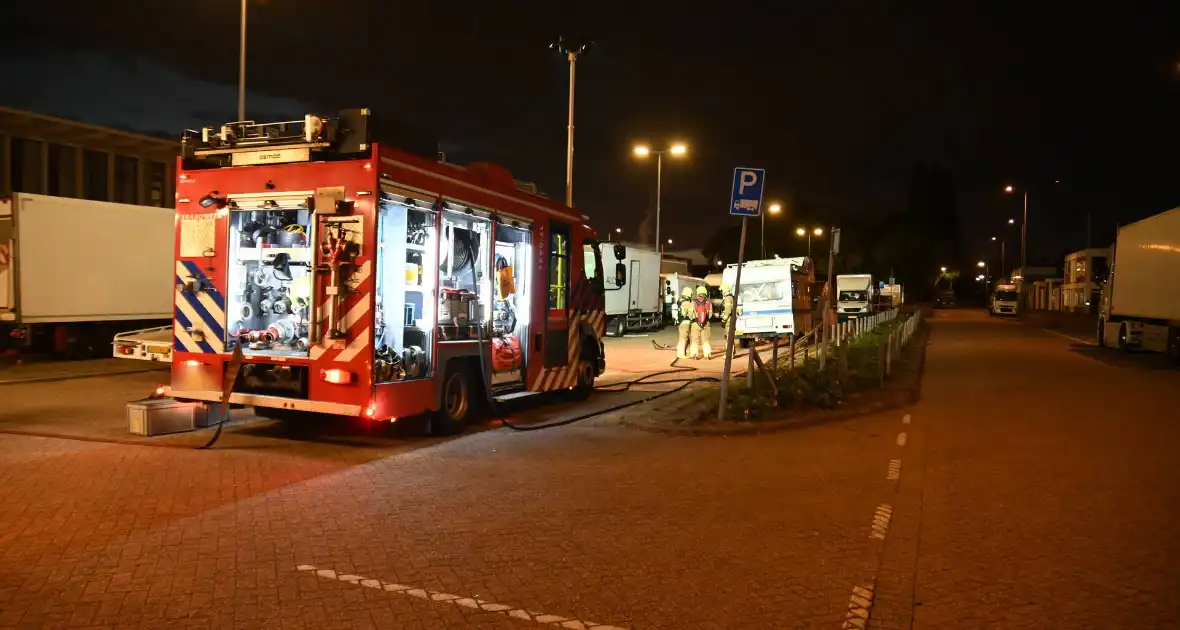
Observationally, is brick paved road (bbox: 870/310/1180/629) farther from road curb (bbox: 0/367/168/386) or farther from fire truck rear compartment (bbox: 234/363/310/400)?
road curb (bbox: 0/367/168/386)

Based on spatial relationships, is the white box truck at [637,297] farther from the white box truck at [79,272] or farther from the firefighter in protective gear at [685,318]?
the white box truck at [79,272]

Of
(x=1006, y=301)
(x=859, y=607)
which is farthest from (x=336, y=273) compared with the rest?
(x=1006, y=301)

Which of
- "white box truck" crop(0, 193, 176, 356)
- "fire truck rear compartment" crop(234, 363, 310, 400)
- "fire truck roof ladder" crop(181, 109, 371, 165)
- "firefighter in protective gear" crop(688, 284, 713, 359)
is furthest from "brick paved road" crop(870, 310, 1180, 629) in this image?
"white box truck" crop(0, 193, 176, 356)

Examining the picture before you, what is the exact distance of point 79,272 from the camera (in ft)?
62.7

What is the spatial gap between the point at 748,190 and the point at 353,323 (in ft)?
17.0

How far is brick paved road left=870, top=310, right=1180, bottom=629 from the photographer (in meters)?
5.22

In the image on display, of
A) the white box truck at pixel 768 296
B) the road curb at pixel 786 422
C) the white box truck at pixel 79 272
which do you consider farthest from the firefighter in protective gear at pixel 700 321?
the white box truck at pixel 79 272

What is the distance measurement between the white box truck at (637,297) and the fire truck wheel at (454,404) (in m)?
20.5

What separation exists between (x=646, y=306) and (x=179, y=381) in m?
28.5

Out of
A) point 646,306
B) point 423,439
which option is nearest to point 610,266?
point 646,306

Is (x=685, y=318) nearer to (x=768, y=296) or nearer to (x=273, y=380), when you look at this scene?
(x=768, y=296)

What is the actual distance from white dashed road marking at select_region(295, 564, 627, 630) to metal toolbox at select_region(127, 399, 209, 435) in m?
5.50

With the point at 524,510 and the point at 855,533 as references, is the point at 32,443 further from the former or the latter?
the point at 855,533

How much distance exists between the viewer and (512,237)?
39.6 ft
